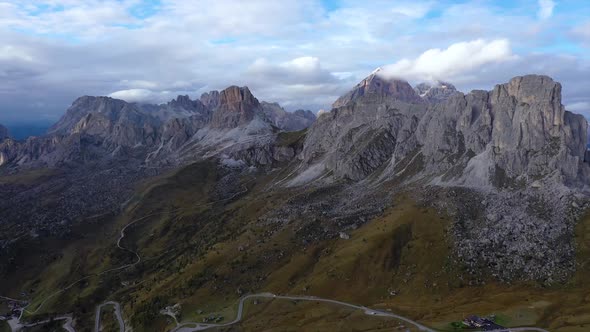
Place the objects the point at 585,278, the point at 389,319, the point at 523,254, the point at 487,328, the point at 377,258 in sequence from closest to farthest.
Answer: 1. the point at 487,328
2. the point at 389,319
3. the point at 585,278
4. the point at 523,254
5. the point at 377,258

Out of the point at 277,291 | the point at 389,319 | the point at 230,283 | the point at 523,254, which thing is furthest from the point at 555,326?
the point at 230,283

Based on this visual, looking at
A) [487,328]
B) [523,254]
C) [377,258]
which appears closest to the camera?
[487,328]

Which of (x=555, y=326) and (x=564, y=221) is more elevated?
(x=564, y=221)

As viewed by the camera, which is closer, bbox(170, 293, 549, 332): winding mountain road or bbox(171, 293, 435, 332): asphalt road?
bbox(170, 293, 549, 332): winding mountain road

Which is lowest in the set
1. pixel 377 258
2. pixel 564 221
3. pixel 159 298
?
pixel 159 298

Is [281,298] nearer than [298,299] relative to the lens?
No

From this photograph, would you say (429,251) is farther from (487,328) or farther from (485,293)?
(487,328)

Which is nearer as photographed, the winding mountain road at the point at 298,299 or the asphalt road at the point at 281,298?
the winding mountain road at the point at 298,299

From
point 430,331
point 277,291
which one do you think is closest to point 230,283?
point 277,291

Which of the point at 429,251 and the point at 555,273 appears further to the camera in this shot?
the point at 429,251
